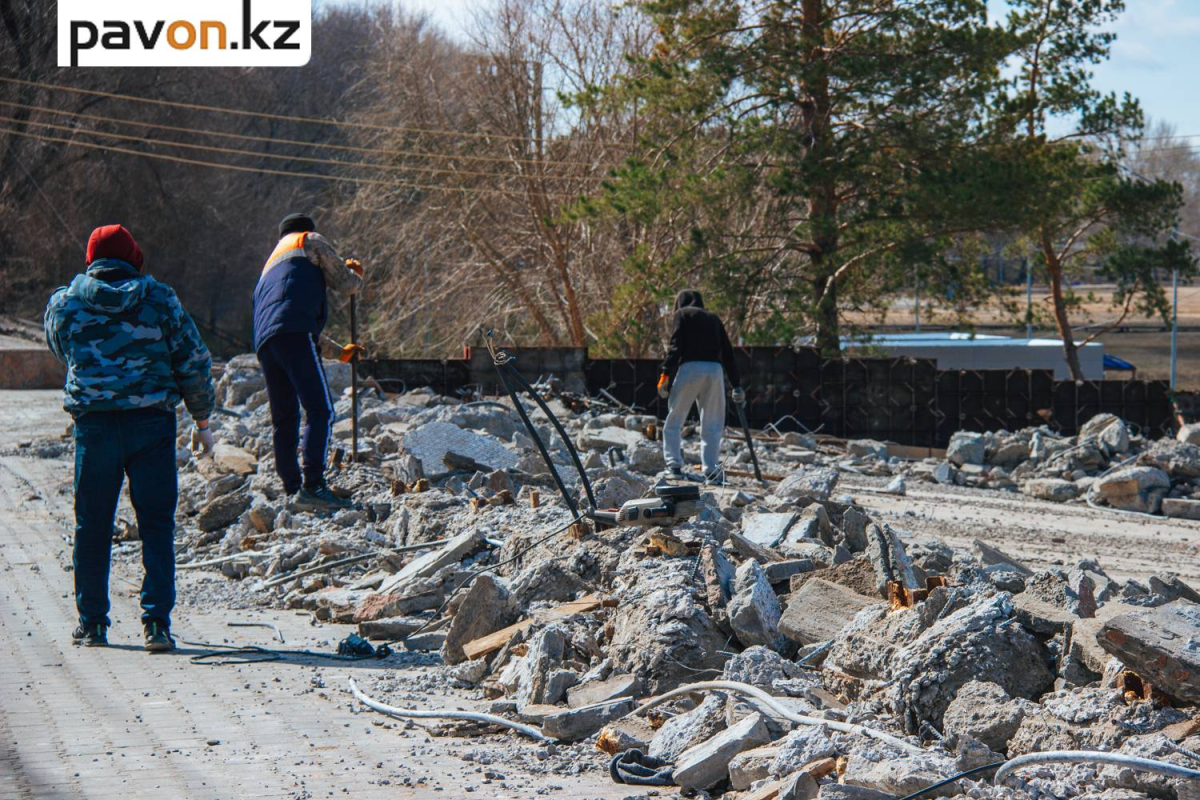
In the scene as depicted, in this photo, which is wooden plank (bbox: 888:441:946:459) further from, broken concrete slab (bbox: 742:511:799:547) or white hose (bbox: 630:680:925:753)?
white hose (bbox: 630:680:925:753)

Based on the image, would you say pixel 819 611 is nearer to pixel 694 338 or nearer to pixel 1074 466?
pixel 694 338

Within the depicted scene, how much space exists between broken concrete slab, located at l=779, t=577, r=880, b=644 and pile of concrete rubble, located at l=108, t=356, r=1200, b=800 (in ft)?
0.04

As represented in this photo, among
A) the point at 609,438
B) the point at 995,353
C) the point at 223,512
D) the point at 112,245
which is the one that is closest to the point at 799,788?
the point at 112,245

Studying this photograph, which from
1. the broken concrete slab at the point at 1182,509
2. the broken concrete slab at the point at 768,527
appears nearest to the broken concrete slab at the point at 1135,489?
the broken concrete slab at the point at 1182,509

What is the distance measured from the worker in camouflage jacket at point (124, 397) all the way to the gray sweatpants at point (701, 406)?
648cm

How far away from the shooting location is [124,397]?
6.13 metres

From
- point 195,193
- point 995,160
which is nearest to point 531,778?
point 995,160

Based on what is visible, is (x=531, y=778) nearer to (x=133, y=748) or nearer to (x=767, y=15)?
(x=133, y=748)

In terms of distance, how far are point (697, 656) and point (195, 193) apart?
1716 inches

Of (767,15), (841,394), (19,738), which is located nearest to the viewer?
(19,738)

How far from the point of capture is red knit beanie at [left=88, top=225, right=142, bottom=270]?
6.26 metres

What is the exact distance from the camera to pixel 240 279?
47.4 metres

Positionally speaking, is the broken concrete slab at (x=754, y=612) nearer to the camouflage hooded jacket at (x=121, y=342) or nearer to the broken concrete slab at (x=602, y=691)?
the broken concrete slab at (x=602, y=691)

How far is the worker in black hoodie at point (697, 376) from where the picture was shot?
12.3 meters
